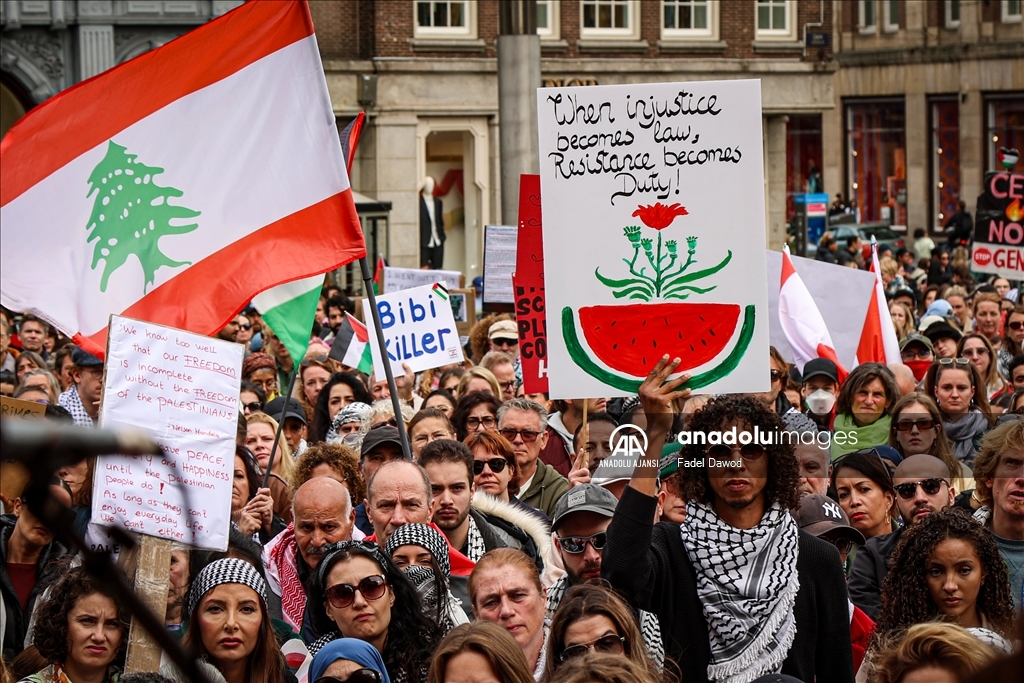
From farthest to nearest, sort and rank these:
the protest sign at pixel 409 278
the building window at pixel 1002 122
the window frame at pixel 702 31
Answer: the building window at pixel 1002 122 → the window frame at pixel 702 31 → the protest sign at pixel 409 278

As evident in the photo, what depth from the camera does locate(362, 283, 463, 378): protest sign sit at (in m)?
10.9

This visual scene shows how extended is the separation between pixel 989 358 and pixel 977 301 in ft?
9.35

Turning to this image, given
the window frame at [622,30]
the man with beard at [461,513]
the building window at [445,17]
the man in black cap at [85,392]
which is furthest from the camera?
the window frame at [622,30]

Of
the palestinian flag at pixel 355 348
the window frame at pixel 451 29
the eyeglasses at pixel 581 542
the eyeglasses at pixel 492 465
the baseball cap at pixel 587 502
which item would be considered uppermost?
the window frame at pixel 451 29

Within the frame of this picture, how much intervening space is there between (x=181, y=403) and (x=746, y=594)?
7.72ft

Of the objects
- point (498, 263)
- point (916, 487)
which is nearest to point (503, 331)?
point (498, 263)

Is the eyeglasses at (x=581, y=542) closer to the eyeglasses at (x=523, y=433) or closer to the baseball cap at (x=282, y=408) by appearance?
the eyeglasses at (x=523, y=433)

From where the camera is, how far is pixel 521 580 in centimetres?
468

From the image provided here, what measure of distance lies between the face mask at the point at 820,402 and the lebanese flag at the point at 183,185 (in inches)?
146

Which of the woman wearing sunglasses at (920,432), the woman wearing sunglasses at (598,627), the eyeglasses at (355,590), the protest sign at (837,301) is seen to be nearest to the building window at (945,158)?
the protest sign at (837,301)

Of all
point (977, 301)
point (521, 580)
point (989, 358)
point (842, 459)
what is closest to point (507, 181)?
point (977, 301)

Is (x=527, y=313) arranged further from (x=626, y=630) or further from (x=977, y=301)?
(x=977, y=301)

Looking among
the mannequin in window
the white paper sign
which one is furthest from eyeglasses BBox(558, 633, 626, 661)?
the mannequin in window

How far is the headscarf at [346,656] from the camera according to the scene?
14.3ft
